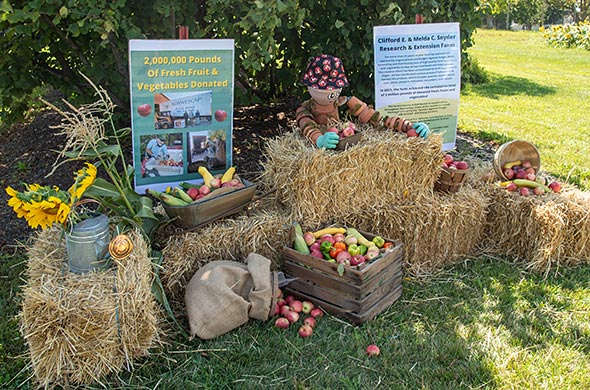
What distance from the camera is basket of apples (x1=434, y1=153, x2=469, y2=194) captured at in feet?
14.0

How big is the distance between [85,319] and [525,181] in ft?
11.1

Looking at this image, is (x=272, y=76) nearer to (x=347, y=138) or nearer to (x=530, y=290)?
(x=347, y=138)

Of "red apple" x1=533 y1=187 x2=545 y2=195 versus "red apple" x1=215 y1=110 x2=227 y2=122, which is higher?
"red apple" x1=215 y1=110 x2=227 y2=122

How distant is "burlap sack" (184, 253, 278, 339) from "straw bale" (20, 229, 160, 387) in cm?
29

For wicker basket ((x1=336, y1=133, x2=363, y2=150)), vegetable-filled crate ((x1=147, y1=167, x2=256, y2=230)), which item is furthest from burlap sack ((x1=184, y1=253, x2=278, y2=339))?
wicker basket ((x1=336, y1=133, x2=363, y2=150))

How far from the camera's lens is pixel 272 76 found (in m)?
6.12

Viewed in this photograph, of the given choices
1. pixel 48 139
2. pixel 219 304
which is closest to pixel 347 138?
pixel 219 304

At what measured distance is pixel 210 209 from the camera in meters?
3.56

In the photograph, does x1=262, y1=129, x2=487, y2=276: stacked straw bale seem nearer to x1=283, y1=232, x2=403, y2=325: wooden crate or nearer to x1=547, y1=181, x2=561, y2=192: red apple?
x1=283, y1=232, x2=403, y2=325: wooden crate

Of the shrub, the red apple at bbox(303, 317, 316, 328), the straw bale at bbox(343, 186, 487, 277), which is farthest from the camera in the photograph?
the shrub

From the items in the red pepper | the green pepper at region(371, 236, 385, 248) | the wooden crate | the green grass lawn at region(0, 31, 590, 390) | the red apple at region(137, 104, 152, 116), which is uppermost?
the red apple at region(137, 104, 152, 116)

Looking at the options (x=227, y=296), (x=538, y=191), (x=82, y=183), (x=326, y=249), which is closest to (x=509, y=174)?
(x=538, y=191)

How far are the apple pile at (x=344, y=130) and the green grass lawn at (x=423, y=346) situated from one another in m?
1.13

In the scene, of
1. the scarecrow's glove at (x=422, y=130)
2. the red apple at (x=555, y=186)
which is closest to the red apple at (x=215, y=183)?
the scarecrow's glove at (x=422, y=130)
